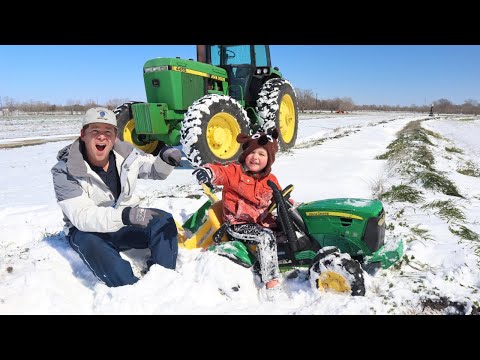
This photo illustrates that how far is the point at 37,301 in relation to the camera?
244 cm

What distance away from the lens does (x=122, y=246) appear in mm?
3084

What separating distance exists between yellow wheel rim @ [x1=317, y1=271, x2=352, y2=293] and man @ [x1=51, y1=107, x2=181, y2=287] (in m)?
1.12

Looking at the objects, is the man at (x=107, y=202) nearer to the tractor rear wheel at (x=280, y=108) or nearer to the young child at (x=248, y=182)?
the young child at (x=248, y=182)

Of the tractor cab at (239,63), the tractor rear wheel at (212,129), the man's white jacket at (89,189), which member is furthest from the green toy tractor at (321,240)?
the tractor cab at (239,63)

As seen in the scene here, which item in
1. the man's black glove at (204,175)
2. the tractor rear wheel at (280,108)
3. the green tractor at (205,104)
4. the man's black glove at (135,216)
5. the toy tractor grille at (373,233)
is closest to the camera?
the man's black glove at (135,216)

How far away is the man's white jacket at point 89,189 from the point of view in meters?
2.61

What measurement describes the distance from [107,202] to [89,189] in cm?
18

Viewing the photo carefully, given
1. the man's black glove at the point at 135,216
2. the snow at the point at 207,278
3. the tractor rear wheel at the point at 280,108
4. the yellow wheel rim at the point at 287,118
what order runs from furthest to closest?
the yellow wheel rim at the point at 287,118, the tractor rear wheel at the point at 280,108, the man's black glove at the point at 135,216, the snow at the point at 207,278

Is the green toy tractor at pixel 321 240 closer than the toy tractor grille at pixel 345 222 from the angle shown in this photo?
Yes

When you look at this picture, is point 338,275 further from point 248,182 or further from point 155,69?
point 155,69

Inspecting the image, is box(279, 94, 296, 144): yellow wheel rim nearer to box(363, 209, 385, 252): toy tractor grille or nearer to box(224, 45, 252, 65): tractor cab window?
box(224, 45, 252, 65): tractor cab window

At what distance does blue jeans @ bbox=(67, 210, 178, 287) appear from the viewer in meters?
2.60

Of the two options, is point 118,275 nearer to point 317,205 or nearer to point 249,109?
point 317,205
